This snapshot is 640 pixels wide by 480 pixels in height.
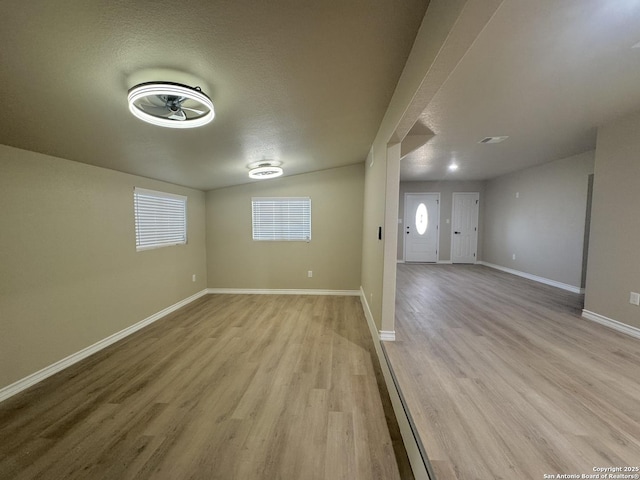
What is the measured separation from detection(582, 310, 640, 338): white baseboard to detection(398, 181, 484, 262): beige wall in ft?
13.5

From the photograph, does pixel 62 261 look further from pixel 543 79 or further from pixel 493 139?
pixel 493 139

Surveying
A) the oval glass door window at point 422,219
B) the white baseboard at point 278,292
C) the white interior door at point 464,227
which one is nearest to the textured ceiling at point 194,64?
the white baseboard at point 278,292

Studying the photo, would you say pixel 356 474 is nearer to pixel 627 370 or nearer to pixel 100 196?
pixel 627 370

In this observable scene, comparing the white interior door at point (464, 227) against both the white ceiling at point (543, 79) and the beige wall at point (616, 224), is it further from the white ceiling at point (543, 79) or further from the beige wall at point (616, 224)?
the beige wall at point (616, 224)

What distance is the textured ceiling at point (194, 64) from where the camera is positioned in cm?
100

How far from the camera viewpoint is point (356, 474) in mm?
1328

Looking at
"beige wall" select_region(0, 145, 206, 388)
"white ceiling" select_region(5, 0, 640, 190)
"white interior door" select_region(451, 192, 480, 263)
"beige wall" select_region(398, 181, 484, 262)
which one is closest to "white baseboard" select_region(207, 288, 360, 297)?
"beige wall" select_region(0, 145, 206, 388)

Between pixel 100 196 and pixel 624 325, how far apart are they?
19.4 ft

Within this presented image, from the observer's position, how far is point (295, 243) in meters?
4.61

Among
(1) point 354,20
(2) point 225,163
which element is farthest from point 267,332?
(1) point 354,20

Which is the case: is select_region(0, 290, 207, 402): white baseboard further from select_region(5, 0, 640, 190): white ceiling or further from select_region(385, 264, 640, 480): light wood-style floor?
select_region(385, 264, 640, 480): light wood-style floor

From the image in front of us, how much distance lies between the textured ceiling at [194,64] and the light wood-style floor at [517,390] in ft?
7.30

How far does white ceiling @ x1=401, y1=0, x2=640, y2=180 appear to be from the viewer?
1.34 m

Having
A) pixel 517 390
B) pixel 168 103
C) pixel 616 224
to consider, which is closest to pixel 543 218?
pixel 616 224
